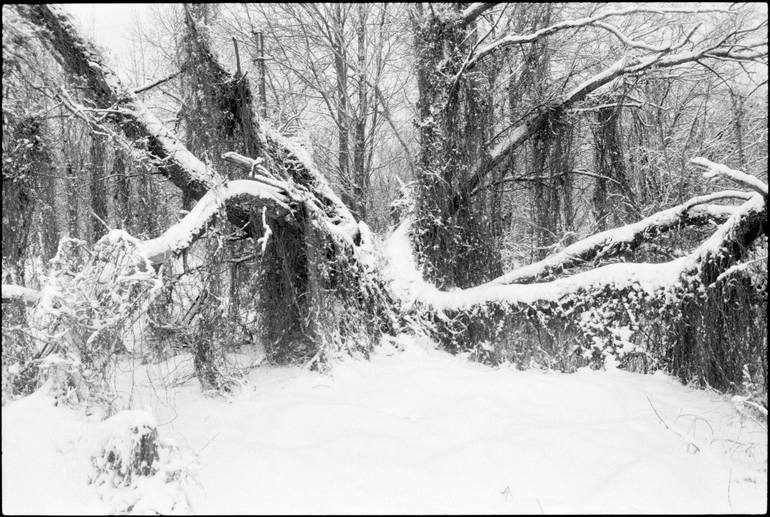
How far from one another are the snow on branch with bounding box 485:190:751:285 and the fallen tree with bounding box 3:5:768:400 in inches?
0.7

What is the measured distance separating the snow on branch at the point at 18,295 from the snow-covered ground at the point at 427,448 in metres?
0.69

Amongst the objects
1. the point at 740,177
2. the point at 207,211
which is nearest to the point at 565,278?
the point at 740,177

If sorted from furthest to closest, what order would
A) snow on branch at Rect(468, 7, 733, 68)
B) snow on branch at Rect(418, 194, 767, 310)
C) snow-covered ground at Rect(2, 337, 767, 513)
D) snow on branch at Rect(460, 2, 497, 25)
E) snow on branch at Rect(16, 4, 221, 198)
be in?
snow on branch at Rect(460, 2, 497, 25) → snow on branch at Rect(468, 7, 733, 68) → snow on branch at Rect(16, 4, 221, 198) → snow on branch at Rect(418, 194, 767, 310) → snow-covered ground at Rect(2, 337, 767, 513)

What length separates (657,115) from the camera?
31.4 feet

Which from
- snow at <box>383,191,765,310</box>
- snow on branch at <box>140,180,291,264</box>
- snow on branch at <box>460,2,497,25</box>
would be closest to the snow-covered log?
snow on branch at <box>140,180,291,264</box>

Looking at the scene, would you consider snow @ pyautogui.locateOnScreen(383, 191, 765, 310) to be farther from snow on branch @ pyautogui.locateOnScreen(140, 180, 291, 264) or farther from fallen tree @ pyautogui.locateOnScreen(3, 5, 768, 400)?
snow on branch @ pyautogui.locateOnScreen(140, 180, 291, 264)

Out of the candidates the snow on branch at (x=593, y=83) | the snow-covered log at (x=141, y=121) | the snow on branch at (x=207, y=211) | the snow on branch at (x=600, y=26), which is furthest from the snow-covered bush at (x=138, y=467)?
the snow on branch at (x=600, y=26)

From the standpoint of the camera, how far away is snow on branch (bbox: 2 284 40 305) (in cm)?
352

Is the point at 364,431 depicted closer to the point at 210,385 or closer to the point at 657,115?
the point at 210,385

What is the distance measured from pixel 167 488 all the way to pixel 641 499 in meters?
2.89

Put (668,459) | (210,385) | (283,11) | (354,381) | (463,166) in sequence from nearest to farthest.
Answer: (668,459) < (210,385) < (354,381) < (463,166) < (283,11)

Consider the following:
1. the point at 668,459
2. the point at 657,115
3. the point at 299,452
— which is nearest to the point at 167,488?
the point at 299,452

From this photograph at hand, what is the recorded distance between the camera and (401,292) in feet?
24.0

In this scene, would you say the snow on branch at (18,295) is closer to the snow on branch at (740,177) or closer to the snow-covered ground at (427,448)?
the snow-covered ground at (427,448)
